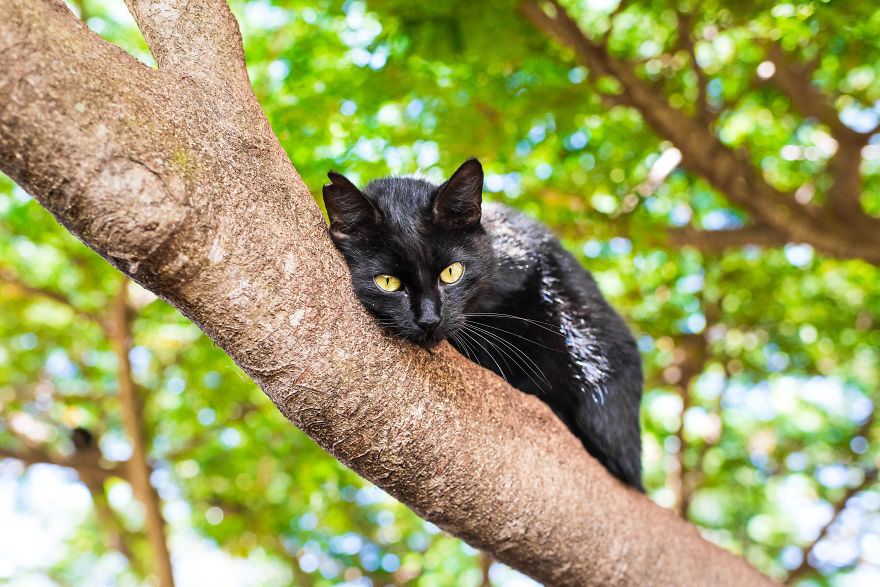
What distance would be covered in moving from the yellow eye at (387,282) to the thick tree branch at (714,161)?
2.13 meters

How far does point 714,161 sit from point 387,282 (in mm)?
2762

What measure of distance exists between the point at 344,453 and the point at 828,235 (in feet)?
12.0

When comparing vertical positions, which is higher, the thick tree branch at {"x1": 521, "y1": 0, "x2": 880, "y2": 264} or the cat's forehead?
the cat's forehead

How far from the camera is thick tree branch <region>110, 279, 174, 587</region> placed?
183 inches

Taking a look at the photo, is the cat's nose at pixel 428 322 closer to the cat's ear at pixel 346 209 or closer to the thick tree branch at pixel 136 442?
the cat's ear at pixel 346 209

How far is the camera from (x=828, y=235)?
400cm

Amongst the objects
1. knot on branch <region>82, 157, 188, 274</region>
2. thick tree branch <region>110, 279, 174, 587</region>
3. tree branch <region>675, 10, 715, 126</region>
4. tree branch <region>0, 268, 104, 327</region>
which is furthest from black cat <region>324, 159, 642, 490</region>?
tree branch <region>0, 268, 104, 327</region>

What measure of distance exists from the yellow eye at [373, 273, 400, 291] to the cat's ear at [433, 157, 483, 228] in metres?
0.22

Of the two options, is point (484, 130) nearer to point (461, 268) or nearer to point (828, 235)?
point (461, 268)

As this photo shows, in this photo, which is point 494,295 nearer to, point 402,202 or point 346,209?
point 402,202

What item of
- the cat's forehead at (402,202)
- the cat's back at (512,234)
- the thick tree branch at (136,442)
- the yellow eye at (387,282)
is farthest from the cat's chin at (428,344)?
the thick tree branch at (136,442)

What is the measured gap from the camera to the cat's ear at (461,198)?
1.74m

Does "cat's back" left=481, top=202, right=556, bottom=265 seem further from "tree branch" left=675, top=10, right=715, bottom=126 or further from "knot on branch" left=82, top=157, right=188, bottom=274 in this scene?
"tree branch" left=675, top=10, right=715, bottom=126

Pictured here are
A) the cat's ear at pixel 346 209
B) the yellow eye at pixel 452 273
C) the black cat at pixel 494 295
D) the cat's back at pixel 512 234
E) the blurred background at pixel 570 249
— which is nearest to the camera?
the cat's ear at pixel 346 209
